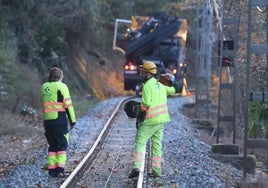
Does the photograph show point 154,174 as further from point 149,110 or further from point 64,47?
point 64,47

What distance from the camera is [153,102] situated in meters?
10.7

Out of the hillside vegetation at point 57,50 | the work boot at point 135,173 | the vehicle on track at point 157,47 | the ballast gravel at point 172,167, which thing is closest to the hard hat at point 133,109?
the work boot at point 135,173

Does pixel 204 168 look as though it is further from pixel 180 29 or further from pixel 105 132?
pixel 180 29

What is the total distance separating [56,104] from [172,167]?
2738mm

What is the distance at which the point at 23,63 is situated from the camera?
28.2 meters

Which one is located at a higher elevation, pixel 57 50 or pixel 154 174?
pixel 57 50

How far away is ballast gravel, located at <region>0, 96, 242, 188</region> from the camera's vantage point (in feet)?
34.7

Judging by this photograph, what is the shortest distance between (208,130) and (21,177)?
600 inches

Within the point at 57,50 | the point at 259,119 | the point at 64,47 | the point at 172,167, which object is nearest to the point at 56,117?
the point at 172,167

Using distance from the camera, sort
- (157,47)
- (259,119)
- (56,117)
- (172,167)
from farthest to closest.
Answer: (157,47), (259,119), (172,167), (56,117)

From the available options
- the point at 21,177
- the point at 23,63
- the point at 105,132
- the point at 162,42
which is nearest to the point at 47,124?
the point at 21,177

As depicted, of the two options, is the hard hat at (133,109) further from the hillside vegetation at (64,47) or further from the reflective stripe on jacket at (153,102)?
the hillside vegetation at (64,47)

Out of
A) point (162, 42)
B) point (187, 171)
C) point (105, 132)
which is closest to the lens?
point (187, 171)

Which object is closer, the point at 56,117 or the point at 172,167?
the point at 56,117
